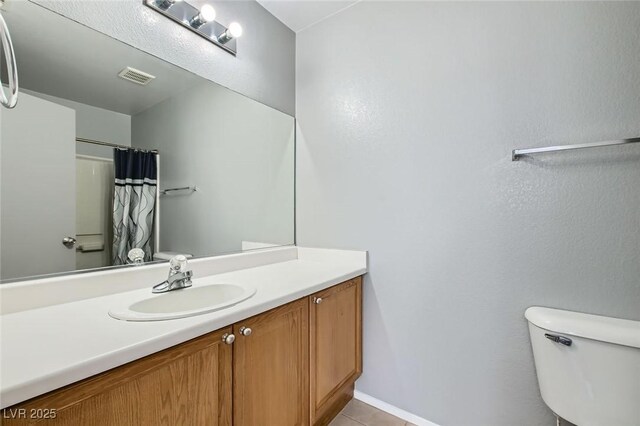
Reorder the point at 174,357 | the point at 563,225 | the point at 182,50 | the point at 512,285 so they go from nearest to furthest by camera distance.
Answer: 1. the point at 174,357
2. the point at 563,225
3. the point at 512,285
4. the point at 182,50

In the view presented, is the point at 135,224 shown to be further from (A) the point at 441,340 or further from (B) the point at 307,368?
(A) the point at 441,340

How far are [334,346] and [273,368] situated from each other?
1.54 feet

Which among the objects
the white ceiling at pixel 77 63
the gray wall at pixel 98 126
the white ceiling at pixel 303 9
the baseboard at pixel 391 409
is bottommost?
the baseboard at pixel 391 409

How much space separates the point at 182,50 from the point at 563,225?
1956 mm

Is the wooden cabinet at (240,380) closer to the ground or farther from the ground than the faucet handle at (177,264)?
closer to the ground

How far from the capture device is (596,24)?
3.69ft

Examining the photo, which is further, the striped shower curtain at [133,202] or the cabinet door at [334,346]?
the cabinet door at [334,346]

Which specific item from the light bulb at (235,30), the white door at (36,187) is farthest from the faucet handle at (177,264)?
the light bulb at (235,30)

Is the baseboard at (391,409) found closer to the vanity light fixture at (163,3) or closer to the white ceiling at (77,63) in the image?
the white ceiling at (77,63)

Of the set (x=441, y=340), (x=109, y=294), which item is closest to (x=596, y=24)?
(x=441, y=340)

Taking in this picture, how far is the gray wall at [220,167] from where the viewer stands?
55.4 inches

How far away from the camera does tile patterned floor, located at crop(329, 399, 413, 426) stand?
1557 millimetres

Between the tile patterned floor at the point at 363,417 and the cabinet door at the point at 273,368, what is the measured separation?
0.43 meters

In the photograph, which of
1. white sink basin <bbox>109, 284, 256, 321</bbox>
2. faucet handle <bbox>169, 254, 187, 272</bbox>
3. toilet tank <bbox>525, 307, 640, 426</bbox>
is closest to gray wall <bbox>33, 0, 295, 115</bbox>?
faucet handle <bbox>169, 254, 187, 272</bbox>
